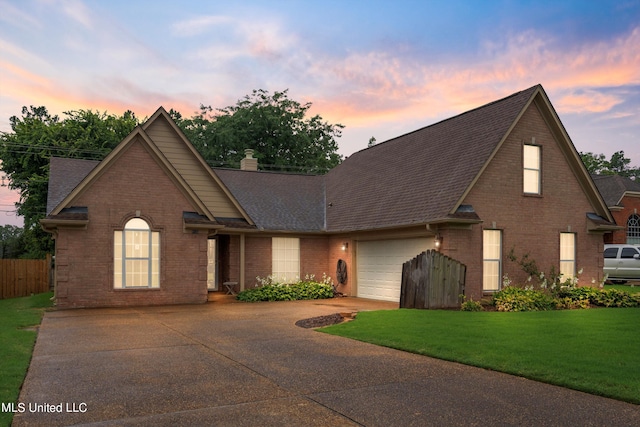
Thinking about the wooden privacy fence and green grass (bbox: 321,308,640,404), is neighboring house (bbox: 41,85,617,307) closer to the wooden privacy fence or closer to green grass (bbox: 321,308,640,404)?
the wooden privacy fence

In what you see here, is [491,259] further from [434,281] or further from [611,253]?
[611,253]

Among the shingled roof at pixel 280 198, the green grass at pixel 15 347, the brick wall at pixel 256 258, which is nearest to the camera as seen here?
the green grass at pixel 15 347

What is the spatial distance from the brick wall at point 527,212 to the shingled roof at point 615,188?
19736 mm

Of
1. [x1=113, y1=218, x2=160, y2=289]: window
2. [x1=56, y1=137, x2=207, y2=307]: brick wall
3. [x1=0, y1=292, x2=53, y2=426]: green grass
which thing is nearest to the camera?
[x1=0, y1=292, x2=53, y2=426]: green grass

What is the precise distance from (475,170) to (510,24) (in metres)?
4.96

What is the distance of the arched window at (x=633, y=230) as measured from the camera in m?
40.3

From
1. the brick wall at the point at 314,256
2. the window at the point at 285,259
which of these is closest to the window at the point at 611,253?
the brick wall at the point at 314,256

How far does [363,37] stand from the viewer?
20.0 meters

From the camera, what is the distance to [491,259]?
1983cm

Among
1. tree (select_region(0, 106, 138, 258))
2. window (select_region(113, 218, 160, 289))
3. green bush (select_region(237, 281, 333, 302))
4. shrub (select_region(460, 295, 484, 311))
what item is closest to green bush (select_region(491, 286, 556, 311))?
shrub (select_region(460, 295, 484, 311))

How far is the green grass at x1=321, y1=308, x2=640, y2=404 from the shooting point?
25.6 ft

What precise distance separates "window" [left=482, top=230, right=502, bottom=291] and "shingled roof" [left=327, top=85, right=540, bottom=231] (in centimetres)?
223

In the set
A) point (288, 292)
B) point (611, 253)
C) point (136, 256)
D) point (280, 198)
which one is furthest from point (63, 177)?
point (611, 253)

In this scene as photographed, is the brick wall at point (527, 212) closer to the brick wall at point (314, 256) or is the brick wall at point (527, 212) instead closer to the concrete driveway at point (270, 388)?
the brick wall at point (314, 256)
